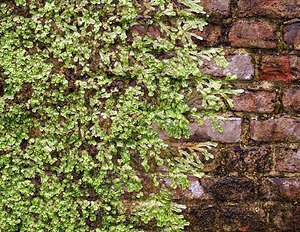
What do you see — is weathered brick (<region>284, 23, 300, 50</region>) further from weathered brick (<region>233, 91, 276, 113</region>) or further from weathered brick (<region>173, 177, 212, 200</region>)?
weathered brick (<region>173, 177, 212, 200</region>)

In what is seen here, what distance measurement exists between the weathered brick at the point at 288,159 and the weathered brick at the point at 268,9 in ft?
1.24

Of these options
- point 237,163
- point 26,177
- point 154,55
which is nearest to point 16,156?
point 26,177

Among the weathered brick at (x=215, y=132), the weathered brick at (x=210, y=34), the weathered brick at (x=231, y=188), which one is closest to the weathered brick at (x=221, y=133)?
the weathered brick at (x=215, y=132)

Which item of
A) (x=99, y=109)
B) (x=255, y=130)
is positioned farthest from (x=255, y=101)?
(x=99, y=109)

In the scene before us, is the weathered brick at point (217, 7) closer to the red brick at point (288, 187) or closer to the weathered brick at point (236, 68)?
the weathered brick at point (236, 68)

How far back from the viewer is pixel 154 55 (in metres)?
1.26

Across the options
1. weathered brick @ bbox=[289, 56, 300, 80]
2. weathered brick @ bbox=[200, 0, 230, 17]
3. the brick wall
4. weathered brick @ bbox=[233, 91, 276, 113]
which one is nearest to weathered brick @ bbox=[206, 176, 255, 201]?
the brick wall

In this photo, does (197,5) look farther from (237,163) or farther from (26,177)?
(26,177)

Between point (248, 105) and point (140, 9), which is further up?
point (140, 9)

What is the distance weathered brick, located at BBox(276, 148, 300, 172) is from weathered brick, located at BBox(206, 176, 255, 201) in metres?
0.10

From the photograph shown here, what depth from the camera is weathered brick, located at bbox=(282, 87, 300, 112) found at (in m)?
1.27

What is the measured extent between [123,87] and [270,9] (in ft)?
1.50

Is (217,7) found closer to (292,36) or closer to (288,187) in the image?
(292,36)

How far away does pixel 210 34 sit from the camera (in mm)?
1261
